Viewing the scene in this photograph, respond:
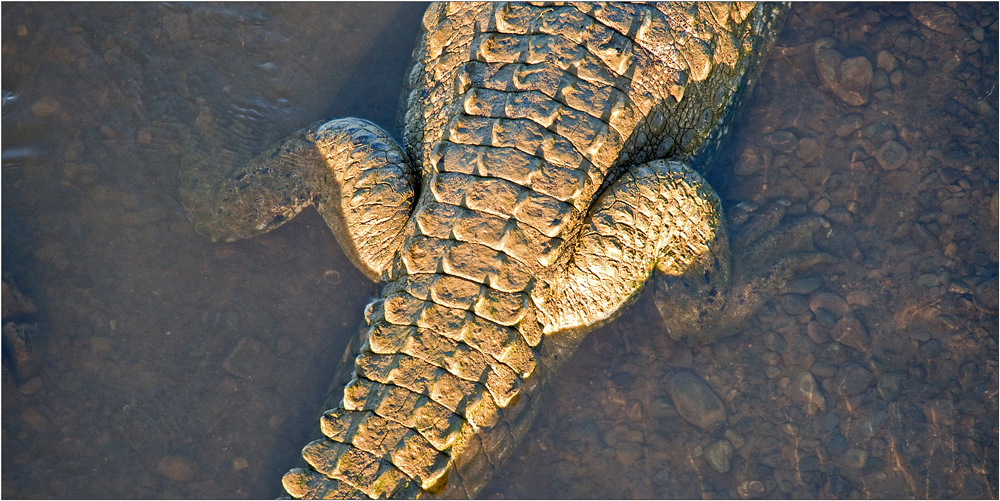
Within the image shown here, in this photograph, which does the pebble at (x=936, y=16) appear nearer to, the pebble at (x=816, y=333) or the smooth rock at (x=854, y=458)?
the pebble at (x=816, y=333)

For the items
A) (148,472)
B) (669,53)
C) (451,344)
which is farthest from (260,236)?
(669,53)

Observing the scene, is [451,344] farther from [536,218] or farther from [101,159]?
[101,159]

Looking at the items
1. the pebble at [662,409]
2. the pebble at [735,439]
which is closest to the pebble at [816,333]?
the pebble at [735,439]

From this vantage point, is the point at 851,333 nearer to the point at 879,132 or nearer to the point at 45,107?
the point at 879,132

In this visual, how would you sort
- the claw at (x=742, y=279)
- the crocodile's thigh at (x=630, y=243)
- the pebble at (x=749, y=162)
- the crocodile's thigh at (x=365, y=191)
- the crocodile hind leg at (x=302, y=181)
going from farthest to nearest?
the pebble at (x=749, y=162) < the claw at (x=742, y=279) < the crocodile hind leg at (x=302, y=181) < the crocodile's thigh at (x=365, y=191) < the crocodile's thigh at (x=630, y=243)

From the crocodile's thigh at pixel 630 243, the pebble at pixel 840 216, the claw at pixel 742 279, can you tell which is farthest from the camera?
the pebble at pixel 840 216

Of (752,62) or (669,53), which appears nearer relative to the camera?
(669,53)

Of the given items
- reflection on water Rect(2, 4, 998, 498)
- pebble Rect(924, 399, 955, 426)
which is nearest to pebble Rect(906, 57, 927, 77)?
reflection on water Rect(2, 4, 998, 498)
